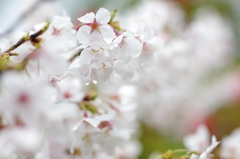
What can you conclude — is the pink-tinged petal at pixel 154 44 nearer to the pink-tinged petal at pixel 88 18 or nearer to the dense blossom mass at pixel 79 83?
the dense blossom mass at pixel 79 83

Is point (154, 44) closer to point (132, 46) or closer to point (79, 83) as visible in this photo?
point (132, 46)

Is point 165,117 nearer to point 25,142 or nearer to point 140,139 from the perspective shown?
point 140,139

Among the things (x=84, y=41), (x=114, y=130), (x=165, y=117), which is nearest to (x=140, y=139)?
(x=165, y=117)

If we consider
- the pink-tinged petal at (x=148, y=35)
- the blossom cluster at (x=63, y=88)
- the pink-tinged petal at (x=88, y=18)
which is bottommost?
the blossom cluster at (x=63, y=88)

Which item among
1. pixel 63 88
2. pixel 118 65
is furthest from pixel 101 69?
pixel 63 88

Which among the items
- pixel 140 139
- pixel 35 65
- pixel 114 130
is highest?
pixel 35 65

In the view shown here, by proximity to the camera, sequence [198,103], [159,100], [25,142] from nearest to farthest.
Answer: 1. [25,142]
2. [159,100]
3. [198,103]

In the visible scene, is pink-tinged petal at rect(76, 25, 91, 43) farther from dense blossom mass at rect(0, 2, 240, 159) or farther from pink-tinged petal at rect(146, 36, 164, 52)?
pink-tinged petal at rect(146, 36, 164, 52)

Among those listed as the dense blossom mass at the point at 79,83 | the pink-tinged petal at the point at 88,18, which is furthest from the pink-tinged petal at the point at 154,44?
the pink-tinged petal at the point at 88,18
